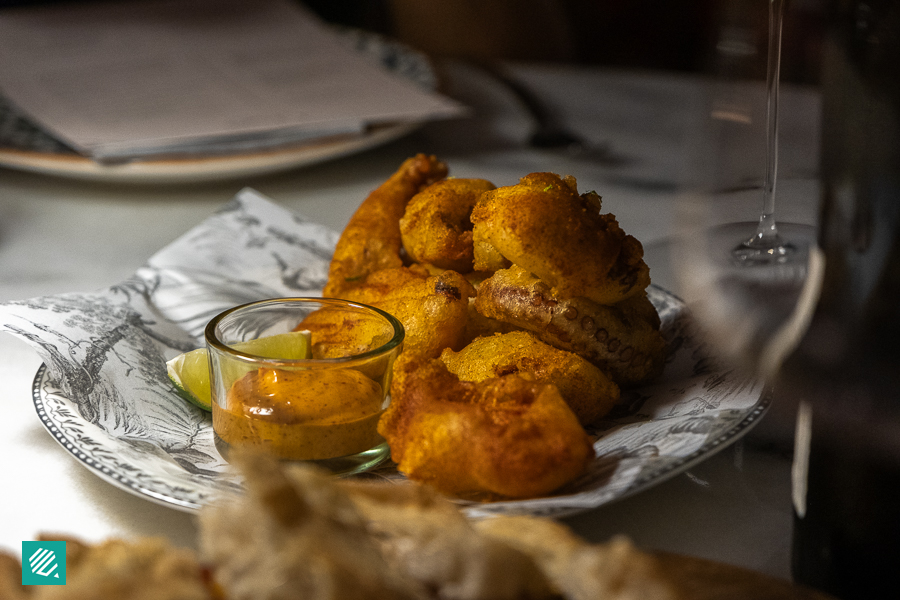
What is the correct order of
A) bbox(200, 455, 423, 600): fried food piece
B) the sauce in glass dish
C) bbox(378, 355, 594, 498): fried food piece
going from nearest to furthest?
bbox(200, 455, 423, 600): fried food piece → bbox(378, 355, 594, 498): fried food piece → the sauce in glass dish

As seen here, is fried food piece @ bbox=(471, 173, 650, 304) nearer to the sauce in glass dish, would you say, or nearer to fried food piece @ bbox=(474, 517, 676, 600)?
the sauce in glass dish

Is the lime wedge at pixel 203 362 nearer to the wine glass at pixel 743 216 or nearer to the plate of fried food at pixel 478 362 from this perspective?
the plate of fried food at pixel 478 362

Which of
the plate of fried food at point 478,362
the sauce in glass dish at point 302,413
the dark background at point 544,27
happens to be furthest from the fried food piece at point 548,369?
the dark background at point 544,27

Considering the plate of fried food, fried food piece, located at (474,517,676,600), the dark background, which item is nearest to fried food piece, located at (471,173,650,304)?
the plate of fried food

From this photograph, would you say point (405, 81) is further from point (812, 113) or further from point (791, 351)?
point (791, 351)

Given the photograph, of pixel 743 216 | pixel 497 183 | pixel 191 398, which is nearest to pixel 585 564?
Answer: pixel 743 216

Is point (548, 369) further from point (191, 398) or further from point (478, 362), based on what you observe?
point (191, 398)
